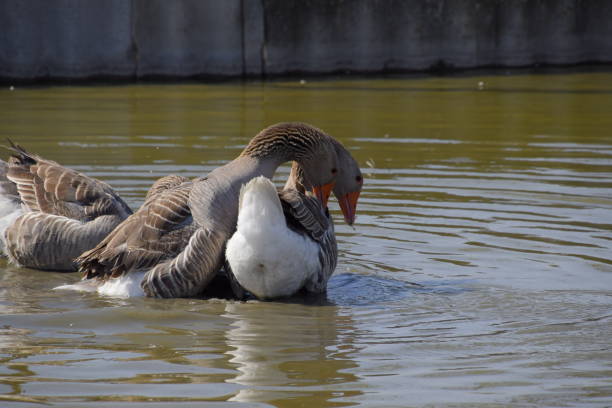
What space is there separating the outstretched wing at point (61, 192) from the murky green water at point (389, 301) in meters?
0.47

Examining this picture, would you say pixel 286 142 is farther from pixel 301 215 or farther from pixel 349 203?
pixel 349 203

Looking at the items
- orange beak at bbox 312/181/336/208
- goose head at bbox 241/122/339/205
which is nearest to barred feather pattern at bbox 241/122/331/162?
goose head at bbox 241/122/339/205

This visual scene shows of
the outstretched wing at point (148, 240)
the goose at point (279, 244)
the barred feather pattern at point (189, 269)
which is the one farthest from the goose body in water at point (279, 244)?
the outstretched wing at point (148, 240)

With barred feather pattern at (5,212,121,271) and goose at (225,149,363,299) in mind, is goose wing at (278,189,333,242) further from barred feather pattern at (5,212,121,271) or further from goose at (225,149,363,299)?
barred feather pattern at (5,212,121,271)

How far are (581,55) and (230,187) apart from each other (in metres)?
15.3

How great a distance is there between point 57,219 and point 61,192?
0.23 m

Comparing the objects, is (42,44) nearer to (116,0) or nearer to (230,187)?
(116,0)

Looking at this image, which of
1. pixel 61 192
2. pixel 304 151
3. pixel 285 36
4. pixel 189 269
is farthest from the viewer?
pixel 285 36

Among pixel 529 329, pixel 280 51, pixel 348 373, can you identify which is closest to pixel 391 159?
pixel 529 329

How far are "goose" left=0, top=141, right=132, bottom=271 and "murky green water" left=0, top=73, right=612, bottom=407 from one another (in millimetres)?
181

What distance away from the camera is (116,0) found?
17.9 meters

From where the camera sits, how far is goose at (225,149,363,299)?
19.0 feet

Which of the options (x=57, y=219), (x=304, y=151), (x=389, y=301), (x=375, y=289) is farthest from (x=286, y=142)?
(x=57, y=219)

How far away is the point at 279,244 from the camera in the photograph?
19.3 ft
